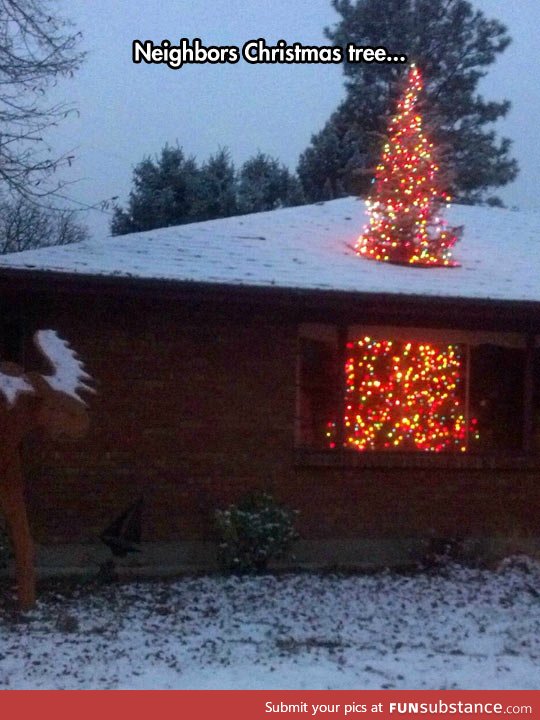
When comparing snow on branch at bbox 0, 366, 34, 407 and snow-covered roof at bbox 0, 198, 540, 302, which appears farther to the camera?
snow-covered roof at bbox 0, 198, 540, 302

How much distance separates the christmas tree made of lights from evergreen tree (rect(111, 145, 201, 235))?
52.8ft

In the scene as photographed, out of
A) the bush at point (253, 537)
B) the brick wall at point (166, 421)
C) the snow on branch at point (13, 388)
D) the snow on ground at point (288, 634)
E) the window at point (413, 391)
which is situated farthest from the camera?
the window at point (413, 391)

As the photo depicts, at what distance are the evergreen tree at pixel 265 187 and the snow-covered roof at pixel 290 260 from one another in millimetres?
15611

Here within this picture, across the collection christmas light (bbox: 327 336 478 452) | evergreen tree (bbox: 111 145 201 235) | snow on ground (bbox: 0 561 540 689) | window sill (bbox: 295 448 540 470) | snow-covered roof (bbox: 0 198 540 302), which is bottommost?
snow on ground (bbox: 0 561 540 689)

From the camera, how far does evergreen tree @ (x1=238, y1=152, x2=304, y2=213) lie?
2938 centimetres

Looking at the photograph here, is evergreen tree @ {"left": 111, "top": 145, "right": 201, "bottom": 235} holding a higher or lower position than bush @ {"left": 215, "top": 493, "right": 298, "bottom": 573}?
higher

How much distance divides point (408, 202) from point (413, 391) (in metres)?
2.49

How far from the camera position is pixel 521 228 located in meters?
14.8

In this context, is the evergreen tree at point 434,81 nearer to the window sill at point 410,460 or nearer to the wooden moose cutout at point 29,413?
the window sill at point 410,460

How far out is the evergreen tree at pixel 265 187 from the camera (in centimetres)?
2938

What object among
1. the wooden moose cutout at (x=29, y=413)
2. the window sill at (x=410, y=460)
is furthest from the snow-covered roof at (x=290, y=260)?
the wooden moose cutout at (x=29, y=413)

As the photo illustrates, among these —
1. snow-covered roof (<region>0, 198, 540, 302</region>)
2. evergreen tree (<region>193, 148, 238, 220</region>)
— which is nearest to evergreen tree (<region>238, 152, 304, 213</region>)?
evergreen tree (<region>193, 148, 238, 220</region>)

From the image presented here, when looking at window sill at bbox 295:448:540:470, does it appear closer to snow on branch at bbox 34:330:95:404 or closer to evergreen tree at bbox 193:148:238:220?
snow on branch at bbox 34:330:95:404

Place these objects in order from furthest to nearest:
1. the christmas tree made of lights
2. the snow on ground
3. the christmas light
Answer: the christmas tree made of lights < the christmas light < the snow on ground
